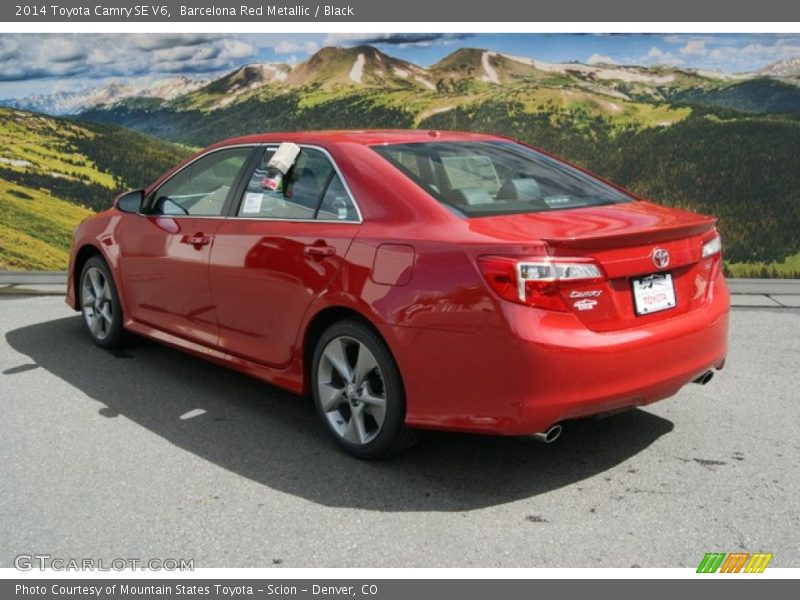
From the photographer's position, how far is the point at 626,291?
4020mm

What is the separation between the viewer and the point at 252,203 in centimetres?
518

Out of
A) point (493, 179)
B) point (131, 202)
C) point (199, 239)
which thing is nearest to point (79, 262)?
point (131, 202)

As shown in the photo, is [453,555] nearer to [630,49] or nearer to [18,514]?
[18,514]

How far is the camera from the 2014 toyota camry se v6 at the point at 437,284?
385cm

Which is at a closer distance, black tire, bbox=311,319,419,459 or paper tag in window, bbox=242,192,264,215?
black tire, bbox=311,319,419,459

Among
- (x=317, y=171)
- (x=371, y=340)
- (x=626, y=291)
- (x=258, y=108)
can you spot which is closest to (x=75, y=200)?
(x=258, y=108)

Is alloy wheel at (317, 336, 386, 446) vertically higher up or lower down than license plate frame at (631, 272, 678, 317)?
lower down

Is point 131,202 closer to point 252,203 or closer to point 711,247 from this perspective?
point 252,203

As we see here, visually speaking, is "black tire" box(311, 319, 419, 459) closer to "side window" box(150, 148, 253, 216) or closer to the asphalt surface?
the asphalt surface

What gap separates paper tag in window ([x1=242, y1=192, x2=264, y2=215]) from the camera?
202 inches

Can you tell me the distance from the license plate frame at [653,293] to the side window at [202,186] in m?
2.43

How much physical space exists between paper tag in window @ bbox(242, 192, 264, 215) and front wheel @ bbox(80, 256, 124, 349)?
1.66 metres

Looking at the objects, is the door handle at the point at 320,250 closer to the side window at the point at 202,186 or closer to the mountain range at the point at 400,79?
the side window at the point at 202,186

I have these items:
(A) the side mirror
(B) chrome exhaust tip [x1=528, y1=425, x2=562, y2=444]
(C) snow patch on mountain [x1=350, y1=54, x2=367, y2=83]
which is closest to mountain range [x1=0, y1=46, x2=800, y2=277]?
(C) snow patch on mountain [x1=350, y1=54, x2=367, y2=83]
